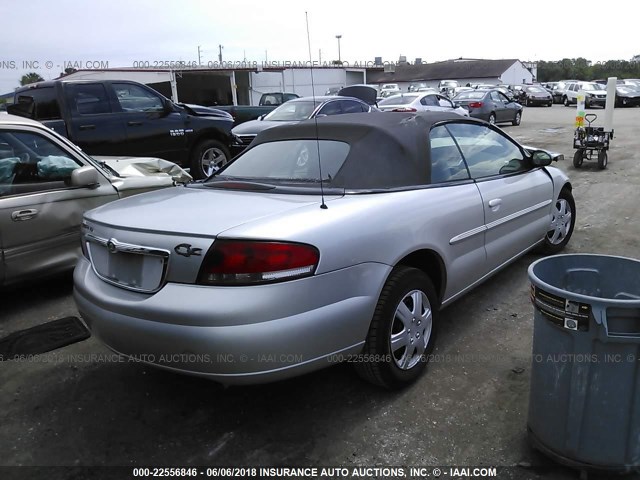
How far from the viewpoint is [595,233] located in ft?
20.1

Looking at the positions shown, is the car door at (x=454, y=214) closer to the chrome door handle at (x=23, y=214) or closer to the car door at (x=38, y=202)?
the car door at (x=38, y=202)

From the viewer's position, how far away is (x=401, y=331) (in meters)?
3.00

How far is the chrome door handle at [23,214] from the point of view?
418 centimetres

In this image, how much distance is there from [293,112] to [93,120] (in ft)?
15.8

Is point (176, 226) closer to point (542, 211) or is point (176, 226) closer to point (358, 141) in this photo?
point (358, 141)

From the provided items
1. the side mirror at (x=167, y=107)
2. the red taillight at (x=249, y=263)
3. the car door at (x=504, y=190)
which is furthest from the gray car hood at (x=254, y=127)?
the red taillight at (x=249, y=263)

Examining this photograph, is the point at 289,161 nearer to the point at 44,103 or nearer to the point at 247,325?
the point at 247,325

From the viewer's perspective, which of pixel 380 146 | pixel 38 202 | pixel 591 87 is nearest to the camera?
pixel 380 146

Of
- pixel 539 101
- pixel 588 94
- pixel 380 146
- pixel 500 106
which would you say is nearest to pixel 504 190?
pixel 380 146

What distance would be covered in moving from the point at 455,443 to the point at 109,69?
29.1 m

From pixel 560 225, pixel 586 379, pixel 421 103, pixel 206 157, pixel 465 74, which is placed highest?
pixel 465 74

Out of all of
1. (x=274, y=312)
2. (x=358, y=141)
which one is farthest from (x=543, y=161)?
(x=274, y=312)

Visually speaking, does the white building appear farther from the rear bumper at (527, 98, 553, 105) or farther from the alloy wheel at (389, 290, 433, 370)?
Answer: the alloy wheel at (389, 290, 433, 370)

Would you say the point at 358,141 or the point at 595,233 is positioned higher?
the point at 358,141
